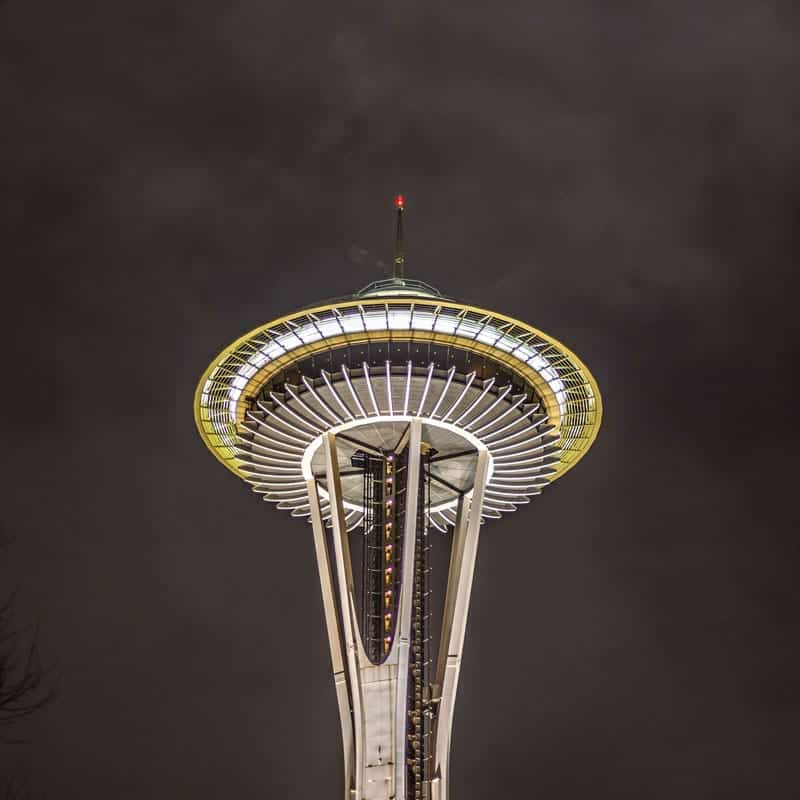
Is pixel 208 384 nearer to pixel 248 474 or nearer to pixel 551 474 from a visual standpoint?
pixel 248 474

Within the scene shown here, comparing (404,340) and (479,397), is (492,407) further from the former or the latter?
(404,340)

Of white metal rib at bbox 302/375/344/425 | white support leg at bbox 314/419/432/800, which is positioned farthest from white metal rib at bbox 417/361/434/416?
white metal rib at bbox 302/375/344/425

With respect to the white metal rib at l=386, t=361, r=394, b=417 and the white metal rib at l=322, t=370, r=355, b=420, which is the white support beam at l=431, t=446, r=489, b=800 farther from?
the white metal rib at l=322, t=370, r=355, b=420

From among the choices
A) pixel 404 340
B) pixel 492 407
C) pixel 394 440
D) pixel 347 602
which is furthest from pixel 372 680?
pixel 404 340

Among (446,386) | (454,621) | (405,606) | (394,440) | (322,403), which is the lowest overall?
(405,606)

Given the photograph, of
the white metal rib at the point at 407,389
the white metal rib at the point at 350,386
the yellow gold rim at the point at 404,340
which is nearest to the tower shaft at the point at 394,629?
the white metal rib at the point at 407,389

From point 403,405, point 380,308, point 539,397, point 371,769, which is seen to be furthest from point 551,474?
point 371,769
